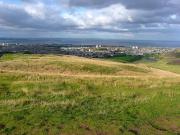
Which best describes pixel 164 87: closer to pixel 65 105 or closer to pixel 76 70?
pixel 65 105

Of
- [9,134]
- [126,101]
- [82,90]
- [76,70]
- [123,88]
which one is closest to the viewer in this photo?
[9,134]

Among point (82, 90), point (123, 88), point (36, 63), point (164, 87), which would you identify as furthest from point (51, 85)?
point (36, 63)

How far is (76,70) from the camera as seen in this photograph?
6450 cm

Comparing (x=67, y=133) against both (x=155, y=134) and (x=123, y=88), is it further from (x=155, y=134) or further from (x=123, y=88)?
(x=123, y=88)

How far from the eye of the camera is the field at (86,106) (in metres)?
23.4

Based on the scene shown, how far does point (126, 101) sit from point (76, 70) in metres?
33.4

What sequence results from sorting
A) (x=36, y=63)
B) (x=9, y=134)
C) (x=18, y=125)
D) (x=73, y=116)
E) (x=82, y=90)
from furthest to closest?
(x=36, y=63)
(x=82, y=90)
(x=73, y=116)
(x=18, y=125)
(x=9, y=134)

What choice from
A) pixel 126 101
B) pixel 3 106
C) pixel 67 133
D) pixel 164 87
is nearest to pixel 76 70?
pixel 164 87

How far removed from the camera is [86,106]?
2897 cm

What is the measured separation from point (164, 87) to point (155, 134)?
17.8 m

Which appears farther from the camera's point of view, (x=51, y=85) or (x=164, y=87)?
(x=164, y=87)

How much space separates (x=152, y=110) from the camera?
1163 inches

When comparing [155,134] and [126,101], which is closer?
[155,134]

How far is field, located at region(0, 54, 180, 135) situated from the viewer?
23422mm
